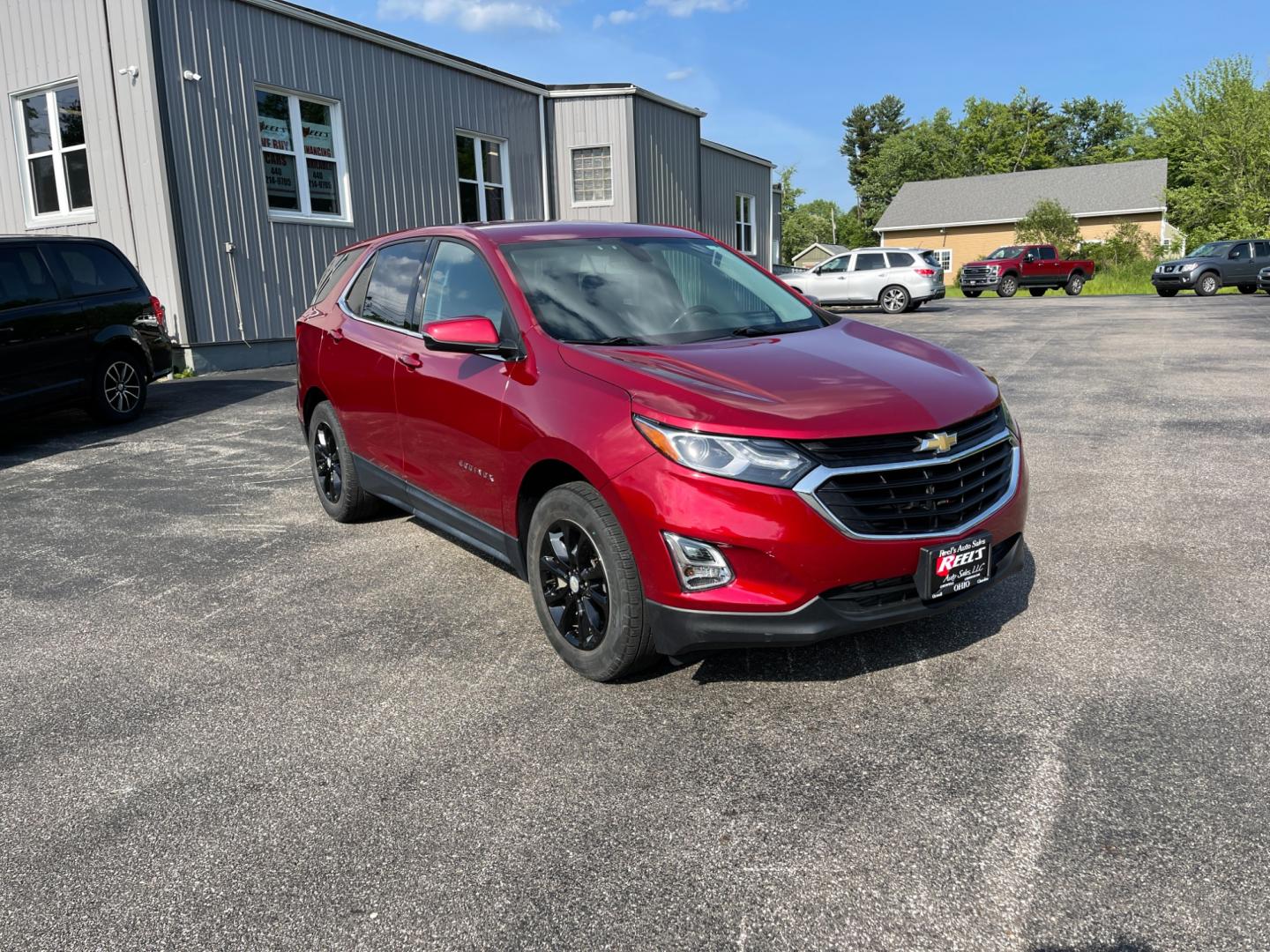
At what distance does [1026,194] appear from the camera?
6153 centimetres

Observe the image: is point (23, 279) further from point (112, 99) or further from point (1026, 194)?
point (1026, 194)

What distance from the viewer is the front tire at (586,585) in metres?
3.45

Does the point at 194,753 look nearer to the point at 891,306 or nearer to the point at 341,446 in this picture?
the point at 341,446

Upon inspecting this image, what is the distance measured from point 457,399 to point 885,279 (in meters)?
23.4

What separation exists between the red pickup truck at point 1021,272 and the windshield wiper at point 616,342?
120 ft

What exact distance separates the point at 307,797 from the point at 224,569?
2.70 m

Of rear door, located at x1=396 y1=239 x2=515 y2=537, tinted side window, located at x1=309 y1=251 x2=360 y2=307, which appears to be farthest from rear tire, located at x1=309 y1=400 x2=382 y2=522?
rear door, located at x1=396 y1=239 x2=515 y2=537

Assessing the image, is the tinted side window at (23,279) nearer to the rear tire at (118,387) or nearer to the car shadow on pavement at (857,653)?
the rear tire at (118,387)

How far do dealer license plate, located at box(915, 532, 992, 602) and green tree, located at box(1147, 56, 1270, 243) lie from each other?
59109 mm

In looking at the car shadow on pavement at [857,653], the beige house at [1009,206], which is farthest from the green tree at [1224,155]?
the car shadow on pavement at [857,653]

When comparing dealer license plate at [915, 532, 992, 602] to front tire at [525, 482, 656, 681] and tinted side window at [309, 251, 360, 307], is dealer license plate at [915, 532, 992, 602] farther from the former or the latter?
tinted side window at [309, 251, 360, 307]

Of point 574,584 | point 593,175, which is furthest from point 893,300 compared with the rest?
point 574,584

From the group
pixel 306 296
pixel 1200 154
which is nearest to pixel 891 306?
pixel 306 296

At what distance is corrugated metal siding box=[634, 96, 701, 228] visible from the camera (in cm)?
Result: 2116
